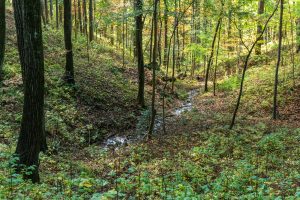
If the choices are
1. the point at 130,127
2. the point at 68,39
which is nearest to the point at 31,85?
the point at 130,127

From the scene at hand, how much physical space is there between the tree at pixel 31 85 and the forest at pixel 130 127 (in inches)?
0.9

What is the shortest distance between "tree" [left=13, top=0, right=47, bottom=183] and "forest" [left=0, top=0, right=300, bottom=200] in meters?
0.02

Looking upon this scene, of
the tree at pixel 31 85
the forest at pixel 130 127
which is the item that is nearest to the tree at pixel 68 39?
the forest at pixel 130 127

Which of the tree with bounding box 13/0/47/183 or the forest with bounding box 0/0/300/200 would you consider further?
the forest with bounding box 0/0/300/200

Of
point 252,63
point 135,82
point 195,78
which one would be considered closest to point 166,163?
point 135,82

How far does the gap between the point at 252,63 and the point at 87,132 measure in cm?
2187

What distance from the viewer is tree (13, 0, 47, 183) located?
6.38 meters

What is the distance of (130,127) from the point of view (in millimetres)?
15625

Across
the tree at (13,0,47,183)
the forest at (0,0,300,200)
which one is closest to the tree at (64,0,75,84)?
the forest at (0,0,300,200)

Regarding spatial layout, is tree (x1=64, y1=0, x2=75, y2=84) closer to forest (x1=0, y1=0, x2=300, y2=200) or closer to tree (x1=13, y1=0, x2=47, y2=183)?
forest (x1=0, y1=0, x2=300, y2=200)

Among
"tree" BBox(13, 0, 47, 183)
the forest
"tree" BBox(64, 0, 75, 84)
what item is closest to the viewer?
"tree" BBox(13, 0, 47, 183)

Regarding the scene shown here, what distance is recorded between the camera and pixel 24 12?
6.30m

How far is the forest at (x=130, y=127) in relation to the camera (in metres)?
6.55

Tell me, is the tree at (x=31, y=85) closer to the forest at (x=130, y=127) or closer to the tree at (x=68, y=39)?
the forest at (x=130, y=127)
